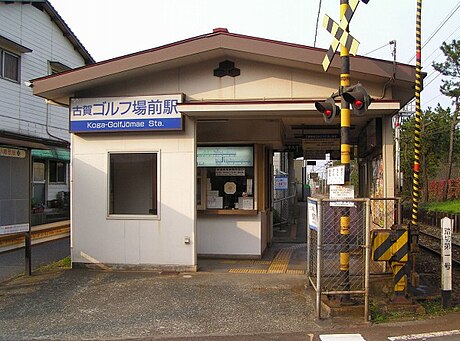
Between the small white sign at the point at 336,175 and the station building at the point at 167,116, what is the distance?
192 centimetres

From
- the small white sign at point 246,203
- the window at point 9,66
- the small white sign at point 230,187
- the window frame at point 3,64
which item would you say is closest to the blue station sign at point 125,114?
the small white sign at point 230,187

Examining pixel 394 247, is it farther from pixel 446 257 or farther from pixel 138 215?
pixel 138 215

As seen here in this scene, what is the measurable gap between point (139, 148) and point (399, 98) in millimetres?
5224

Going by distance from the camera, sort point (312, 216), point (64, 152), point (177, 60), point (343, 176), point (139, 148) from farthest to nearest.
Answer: point (64, 152) < point (139, 148) < point (177, 60) < point (312, 216) < point (343, 176)

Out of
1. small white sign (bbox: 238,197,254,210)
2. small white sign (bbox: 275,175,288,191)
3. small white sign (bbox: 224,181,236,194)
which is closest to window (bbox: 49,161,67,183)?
small white sign (bbox: 275,175,288,191)

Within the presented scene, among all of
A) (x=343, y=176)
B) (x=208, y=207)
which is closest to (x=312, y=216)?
(x=343, y=176)

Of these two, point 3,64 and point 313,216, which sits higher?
point 3,64

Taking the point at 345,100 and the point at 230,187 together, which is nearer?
the point at 345,100

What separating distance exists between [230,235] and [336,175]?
461cm

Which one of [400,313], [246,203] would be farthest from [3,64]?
[400,313]

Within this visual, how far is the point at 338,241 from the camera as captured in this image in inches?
271

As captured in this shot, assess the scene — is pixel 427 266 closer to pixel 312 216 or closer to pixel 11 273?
pixel 312 216

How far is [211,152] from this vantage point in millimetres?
11023

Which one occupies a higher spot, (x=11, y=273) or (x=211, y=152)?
(x=211, y=152)
